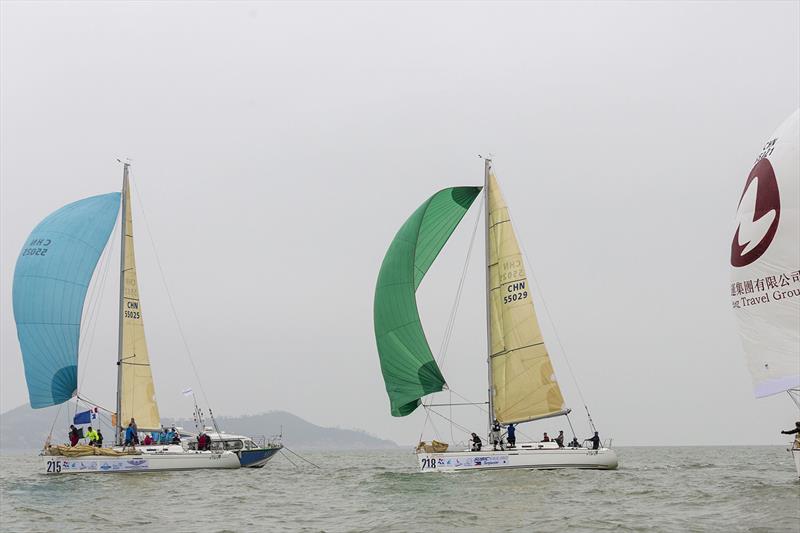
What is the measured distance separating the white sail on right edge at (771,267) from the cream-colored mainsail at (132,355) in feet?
76.5

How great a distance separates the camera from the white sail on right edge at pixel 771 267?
24.1 metres

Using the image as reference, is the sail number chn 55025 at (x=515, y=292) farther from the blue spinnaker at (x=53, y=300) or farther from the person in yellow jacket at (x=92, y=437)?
the person in yellow jacket at (x=92, y=437)

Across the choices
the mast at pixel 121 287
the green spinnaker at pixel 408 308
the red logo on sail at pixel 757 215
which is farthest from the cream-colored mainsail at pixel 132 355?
the red logo on sail at pixel 757 215

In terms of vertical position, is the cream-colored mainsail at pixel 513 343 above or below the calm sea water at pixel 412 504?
above

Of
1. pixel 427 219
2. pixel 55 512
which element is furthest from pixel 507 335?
pixel 55 512

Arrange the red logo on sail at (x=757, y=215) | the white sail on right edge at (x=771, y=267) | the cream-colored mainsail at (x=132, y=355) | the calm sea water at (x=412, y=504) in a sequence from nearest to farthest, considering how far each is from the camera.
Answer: the calm sea water at (x=412, y=504)
the white sail on right edge at (x=771, y=267)
the red logo on sail at (x=757, y=215)
the cream-colored mainsail at (x=132, y=355)

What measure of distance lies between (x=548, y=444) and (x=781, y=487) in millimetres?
7633

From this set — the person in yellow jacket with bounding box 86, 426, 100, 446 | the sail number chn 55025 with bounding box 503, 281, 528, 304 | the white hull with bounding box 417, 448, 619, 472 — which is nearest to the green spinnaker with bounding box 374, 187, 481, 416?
the white hull with bounding box 417, 448, 619, 472

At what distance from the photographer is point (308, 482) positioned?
118 feet

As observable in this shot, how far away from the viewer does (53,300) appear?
3597 centimetres

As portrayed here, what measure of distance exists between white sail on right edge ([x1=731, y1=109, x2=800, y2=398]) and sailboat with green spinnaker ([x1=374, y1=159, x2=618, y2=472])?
9.30 meters

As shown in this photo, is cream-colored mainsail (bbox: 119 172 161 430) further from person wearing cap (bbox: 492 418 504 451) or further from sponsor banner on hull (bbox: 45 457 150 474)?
person wearing cap (bbox: 492 418 504 451)

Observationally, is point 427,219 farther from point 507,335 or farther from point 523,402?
point 523,402

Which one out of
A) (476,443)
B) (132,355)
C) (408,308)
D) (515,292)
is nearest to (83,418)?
(132,355)
